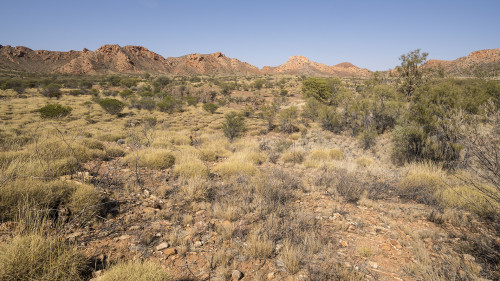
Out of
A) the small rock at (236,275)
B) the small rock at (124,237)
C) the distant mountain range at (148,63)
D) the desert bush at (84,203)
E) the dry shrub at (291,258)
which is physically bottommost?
the small rock at (236,275)

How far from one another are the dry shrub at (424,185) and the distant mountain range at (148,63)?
74.4 m

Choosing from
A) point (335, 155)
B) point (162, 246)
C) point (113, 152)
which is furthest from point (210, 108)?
point (162, 246)

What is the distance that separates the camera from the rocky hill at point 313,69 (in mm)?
96875

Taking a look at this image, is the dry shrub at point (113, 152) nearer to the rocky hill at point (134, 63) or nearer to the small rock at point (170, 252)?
the small rock at point (170, 252)

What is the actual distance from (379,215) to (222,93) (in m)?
29.4

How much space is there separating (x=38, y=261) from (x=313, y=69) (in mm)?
105610

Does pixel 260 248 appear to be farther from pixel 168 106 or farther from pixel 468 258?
pixel 168 106

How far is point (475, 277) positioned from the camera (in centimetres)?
241

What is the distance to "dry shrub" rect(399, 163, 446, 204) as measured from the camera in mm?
4683

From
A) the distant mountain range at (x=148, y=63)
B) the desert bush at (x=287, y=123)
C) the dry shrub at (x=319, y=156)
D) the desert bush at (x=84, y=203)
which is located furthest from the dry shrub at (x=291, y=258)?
the distant mountain range at (x=148, y=63)

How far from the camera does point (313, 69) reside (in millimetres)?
97000

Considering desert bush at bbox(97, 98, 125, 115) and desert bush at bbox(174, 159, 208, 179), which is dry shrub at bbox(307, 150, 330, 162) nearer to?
desert bush at bbox(174, 159, 208, 179)

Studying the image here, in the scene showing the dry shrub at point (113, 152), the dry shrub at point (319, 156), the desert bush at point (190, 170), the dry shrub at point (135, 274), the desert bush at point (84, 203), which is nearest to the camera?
the dry shrub at point (135, 274)

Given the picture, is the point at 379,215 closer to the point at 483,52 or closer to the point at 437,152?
the point at 437,152
